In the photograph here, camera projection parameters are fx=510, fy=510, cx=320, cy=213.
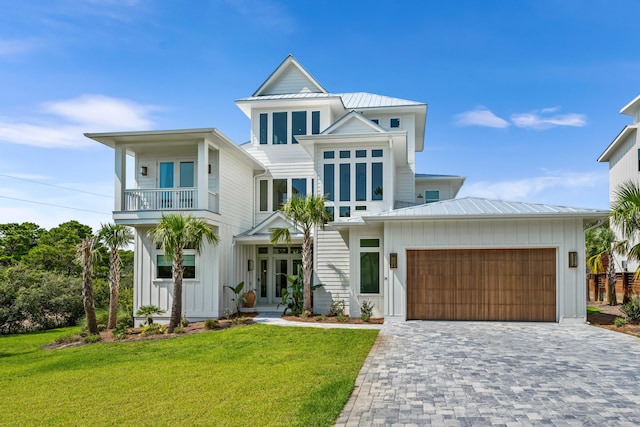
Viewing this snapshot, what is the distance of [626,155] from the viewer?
81.0 feet

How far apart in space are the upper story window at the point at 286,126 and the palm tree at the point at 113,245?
289 inches

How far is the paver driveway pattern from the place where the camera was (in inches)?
240

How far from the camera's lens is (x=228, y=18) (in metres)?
15.2

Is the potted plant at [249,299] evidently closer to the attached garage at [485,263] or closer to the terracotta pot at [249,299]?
the terracotta pot at [249,299]

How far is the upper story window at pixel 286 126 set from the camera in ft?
70.6

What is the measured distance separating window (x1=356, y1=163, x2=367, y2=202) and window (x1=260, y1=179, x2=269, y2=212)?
471 cm

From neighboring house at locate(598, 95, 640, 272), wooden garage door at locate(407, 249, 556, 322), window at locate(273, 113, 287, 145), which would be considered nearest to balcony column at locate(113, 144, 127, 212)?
window at locate(273, 113, 287, 145)

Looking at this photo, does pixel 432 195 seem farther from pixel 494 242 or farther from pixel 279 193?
pixel 494 242

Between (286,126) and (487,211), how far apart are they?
33.0 ft

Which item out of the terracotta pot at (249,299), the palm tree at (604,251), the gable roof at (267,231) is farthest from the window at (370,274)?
the palm tree at (604,251)

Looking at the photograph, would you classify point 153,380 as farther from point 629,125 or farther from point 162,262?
point 629,125

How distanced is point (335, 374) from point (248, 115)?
54.3ft

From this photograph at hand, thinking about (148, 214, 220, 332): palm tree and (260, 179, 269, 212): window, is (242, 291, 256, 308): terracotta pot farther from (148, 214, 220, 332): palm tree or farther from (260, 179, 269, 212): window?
(260, 179, 269, 212): window

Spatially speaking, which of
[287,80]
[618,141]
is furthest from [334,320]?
[618,141]
